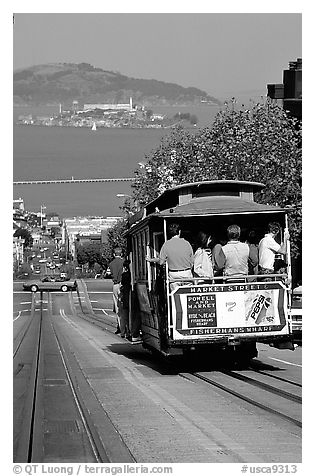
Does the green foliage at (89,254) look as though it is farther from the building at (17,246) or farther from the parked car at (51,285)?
the building at (17,246)

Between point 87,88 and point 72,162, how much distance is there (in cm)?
102

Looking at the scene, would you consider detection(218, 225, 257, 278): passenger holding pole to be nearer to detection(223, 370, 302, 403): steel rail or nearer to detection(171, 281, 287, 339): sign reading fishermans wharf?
detection(171, 281, 287, 339): sign reading fishermans wharf

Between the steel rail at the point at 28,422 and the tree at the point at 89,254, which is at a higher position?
the tree at the point at 89,254

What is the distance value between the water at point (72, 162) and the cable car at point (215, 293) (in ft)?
5.42

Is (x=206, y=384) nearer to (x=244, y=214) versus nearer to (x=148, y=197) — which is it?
(x=244, y=214)

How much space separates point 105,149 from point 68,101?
765 millimetres

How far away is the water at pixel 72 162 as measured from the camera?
10425 mm

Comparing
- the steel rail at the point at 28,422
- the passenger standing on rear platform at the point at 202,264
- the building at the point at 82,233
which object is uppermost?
the building at the point at 82,233

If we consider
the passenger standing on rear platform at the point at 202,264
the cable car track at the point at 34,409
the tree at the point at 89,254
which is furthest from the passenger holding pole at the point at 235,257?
the tree at the point at 89,254

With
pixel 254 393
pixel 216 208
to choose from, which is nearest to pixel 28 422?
pixel 254 393

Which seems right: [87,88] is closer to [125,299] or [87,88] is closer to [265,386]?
[265,386]

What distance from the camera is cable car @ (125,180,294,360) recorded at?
14.2 metres

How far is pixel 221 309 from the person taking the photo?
1419 cm
